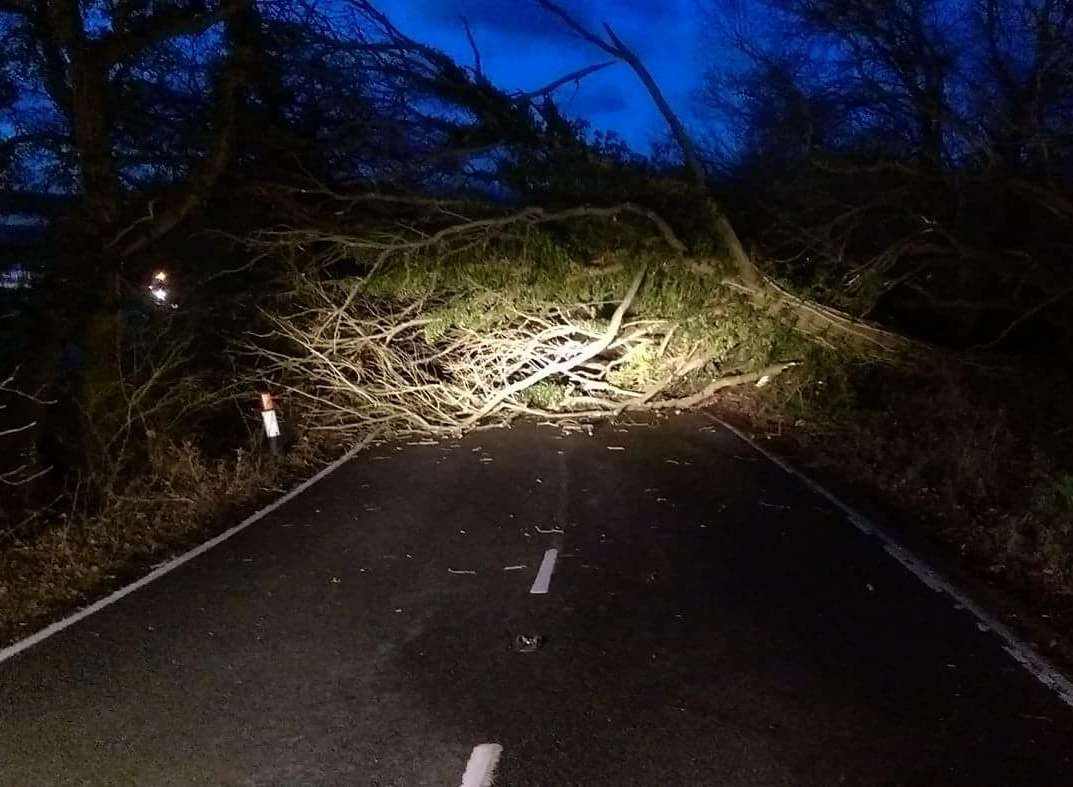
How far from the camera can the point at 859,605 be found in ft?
21.8

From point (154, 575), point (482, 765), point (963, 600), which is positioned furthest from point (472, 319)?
point (482, 765)

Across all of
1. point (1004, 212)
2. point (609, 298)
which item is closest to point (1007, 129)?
point (1004, 212)

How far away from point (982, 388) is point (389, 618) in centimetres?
973

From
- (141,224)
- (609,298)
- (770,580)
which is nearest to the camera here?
(770,580)

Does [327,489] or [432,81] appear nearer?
[327,489]

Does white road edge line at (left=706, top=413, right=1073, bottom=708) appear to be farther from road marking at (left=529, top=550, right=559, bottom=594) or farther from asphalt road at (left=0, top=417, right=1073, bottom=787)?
road marking at (left=529, top=550, right=559, bottom=594)

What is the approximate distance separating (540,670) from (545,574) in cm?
192

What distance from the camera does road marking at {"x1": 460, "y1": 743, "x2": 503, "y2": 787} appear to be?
175 inches

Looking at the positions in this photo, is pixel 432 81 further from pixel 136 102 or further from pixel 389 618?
pixel 389 618

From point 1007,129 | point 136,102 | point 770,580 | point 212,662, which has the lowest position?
point 212,662

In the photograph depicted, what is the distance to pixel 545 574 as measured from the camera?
7582mm

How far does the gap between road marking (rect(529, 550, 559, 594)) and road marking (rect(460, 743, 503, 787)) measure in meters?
2.41

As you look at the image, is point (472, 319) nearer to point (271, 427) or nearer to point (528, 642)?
point (271, 427)

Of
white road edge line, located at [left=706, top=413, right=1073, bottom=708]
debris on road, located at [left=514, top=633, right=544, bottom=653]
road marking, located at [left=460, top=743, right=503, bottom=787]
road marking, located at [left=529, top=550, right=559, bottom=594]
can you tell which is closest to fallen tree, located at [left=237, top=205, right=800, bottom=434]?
white road edge line, located at [left=706, top=413, right=1073, bottom=708]
